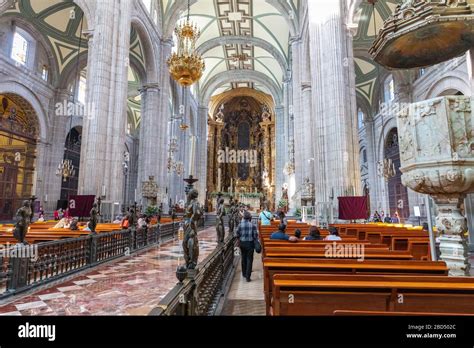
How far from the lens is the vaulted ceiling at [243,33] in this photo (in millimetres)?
20891

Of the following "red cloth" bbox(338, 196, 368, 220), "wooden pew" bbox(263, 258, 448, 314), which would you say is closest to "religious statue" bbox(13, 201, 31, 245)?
"wooden pew" bbox(263, 258, 448, 314)

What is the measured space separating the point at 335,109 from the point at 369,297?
9748 millimetres

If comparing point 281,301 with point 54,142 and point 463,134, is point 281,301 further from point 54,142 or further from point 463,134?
point 54,142

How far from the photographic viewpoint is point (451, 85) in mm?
12852

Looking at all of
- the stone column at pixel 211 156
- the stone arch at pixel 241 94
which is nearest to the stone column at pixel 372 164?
the stone arch at pixel 241 94

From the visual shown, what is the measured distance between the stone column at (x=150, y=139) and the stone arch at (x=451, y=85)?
15.1m

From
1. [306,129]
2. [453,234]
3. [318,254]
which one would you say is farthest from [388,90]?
[318,254]

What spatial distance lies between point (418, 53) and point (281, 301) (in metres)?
5.09

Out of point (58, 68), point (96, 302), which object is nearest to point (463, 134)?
point (96, 302)

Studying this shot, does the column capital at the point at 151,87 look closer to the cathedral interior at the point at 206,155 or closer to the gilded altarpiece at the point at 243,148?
the cathedral interior at the point at 206,155

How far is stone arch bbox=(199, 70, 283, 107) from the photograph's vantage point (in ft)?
96.9

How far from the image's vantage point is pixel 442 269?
2514 mm

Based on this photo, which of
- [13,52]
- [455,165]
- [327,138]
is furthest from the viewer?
[13,52]
